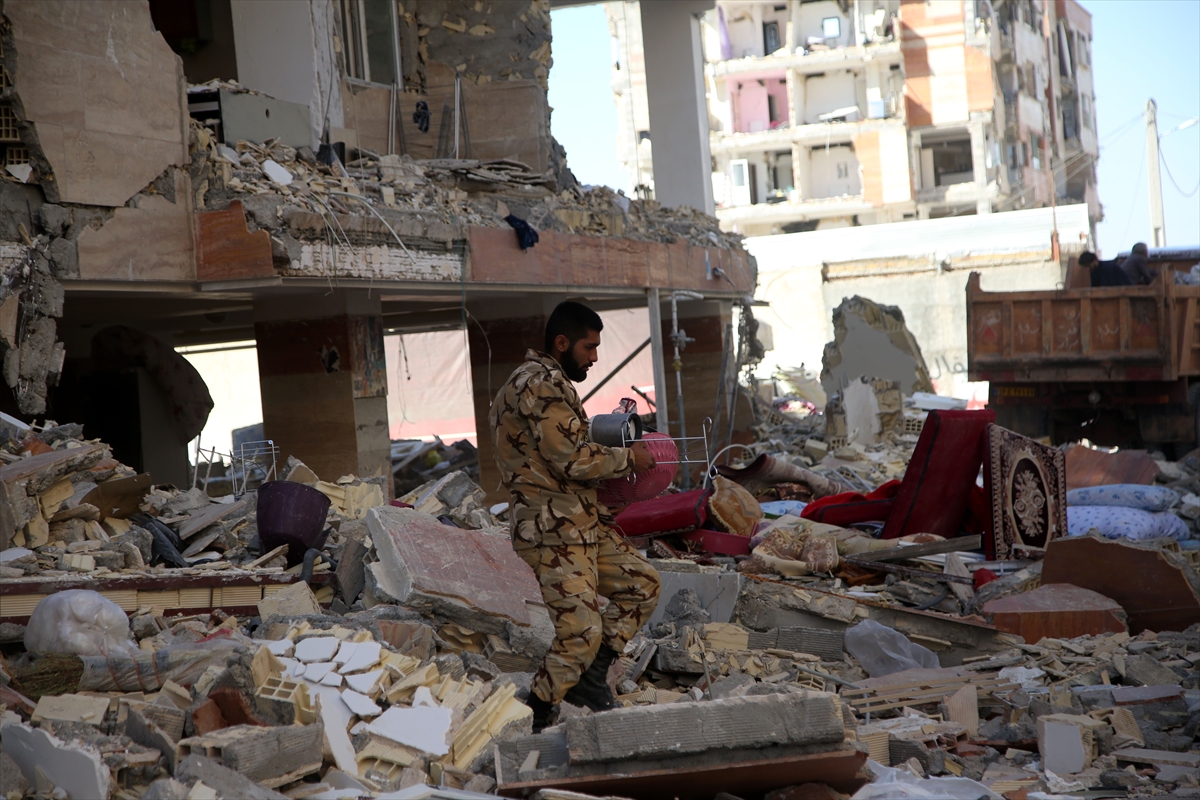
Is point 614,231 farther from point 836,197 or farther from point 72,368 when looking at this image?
point 836,197

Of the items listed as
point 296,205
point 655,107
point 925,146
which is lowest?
point 296,205

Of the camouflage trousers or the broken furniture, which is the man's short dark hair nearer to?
the camouflage trousers

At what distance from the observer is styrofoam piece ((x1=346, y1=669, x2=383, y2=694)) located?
13.1 ft

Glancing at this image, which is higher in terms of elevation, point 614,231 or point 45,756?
point 614,231

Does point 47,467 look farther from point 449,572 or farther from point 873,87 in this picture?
point 873,87

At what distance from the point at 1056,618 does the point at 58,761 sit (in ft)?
15.6

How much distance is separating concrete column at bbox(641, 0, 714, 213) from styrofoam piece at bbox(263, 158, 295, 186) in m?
8.31

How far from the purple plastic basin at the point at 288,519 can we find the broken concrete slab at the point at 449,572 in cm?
35

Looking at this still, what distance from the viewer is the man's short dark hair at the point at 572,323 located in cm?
407

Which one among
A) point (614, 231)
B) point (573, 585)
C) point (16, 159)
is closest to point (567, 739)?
point (573, 585)

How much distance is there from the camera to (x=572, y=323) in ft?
13.4

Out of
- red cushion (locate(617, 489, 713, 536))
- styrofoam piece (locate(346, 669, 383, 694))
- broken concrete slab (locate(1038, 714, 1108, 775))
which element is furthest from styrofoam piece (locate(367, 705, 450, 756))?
red cushion (locate(617, 489, 713, 536))

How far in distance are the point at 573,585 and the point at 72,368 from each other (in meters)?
8.84

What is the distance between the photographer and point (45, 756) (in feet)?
10.5
